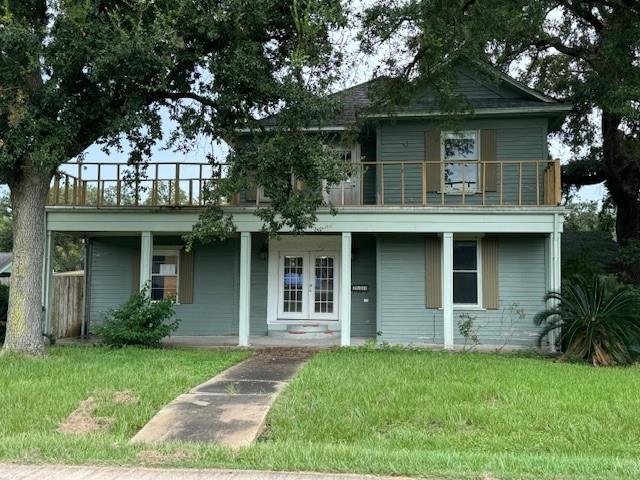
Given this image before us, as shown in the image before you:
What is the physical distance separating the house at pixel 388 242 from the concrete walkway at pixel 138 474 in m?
7.63

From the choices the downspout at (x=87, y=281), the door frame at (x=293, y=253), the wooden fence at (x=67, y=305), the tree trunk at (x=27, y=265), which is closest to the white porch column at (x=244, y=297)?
the door frame at (x=293, y=253)

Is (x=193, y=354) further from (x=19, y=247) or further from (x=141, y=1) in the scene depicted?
(x=141, y=1)

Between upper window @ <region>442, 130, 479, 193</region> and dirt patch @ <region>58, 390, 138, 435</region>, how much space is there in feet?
30.0

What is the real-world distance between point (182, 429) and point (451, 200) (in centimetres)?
943

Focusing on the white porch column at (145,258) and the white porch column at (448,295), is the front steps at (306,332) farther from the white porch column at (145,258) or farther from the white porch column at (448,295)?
the white porch column at (145,258)

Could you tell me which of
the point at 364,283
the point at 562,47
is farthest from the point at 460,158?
the point at 562,47

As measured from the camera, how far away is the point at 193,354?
10.7m

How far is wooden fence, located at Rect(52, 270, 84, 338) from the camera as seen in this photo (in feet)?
43.7

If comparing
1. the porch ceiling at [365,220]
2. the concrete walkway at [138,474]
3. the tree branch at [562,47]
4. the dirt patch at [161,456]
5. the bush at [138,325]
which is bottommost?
the concrete walkway at [138,474]

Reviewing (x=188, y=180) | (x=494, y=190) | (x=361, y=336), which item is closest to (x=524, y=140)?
(x=494, y=190)

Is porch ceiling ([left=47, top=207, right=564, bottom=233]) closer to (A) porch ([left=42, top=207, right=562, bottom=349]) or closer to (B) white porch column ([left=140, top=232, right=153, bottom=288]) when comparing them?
Result: (A) porch ([left=42, top=207, right=562, bottom=349])

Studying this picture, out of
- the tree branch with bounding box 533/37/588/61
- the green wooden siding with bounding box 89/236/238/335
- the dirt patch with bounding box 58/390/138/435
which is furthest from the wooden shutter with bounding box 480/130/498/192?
the dirt patch with bounding box 58/390/138/435

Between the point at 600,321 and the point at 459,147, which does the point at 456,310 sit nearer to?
the point at 600,321

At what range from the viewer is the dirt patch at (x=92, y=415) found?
5738 mm
